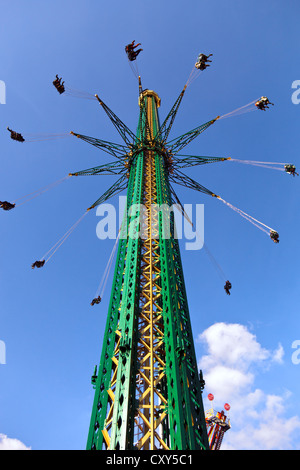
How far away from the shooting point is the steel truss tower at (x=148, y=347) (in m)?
8.65

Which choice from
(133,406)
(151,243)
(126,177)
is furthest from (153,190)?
(133,406)

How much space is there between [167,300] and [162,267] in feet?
5.50

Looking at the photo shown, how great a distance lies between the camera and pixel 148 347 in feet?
34.3

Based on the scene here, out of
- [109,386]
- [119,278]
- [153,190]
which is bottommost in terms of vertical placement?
[109,386]

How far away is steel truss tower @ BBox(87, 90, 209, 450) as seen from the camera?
8648 mm

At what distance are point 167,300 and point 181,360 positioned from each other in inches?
92.1

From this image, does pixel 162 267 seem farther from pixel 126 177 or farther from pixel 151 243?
pixel 126 177

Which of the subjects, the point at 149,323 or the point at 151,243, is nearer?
the point at 149,323
